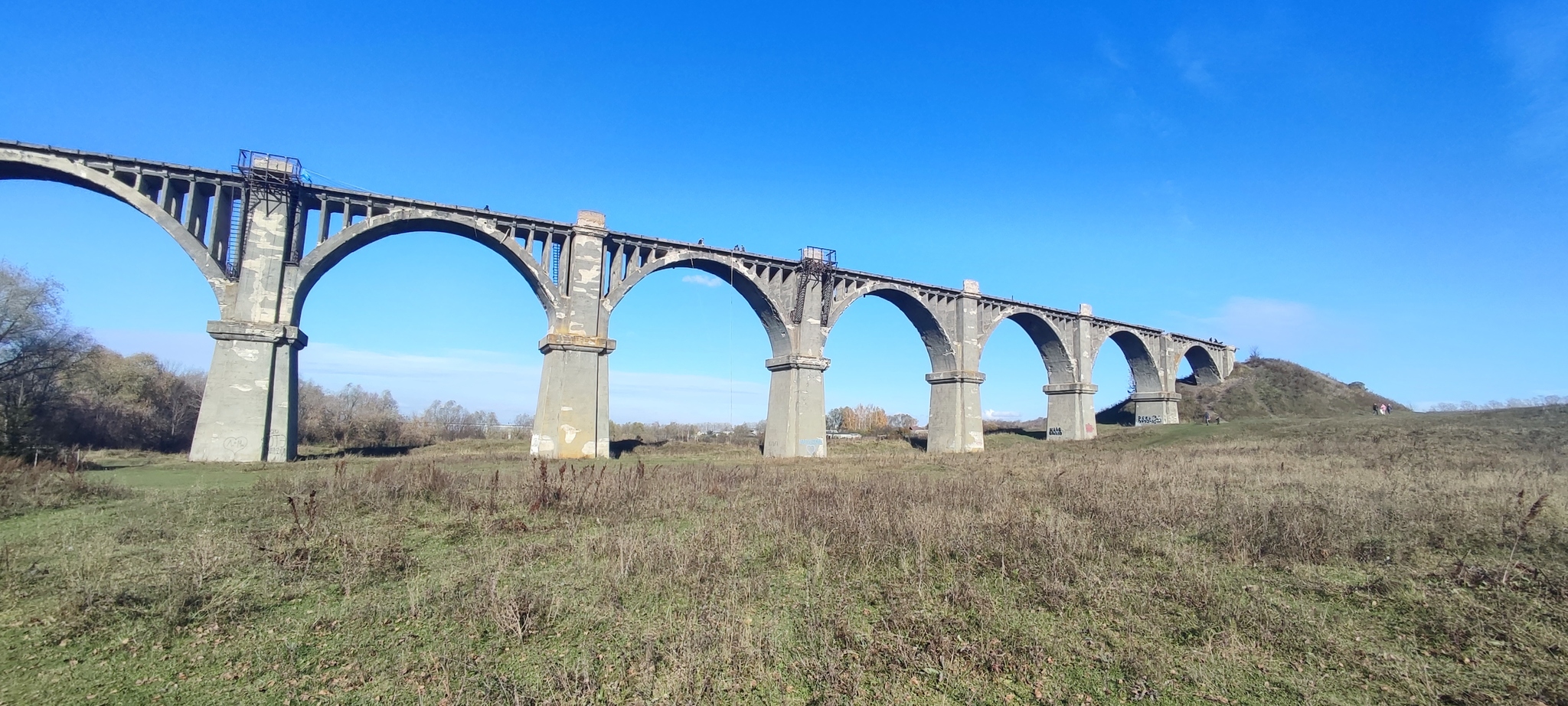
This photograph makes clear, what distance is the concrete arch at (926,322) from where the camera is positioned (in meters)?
37.5

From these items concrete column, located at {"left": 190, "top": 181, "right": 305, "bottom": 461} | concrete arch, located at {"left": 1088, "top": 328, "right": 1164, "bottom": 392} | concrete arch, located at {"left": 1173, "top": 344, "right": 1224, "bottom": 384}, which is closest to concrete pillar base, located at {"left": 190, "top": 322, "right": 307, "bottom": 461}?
concrete column, located at {"left": 190, "top": 181, "right": 305, "bottom": 461}

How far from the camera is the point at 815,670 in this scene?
4.63m

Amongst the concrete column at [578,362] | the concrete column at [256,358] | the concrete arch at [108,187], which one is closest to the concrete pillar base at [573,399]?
the concrete column at [578,362]

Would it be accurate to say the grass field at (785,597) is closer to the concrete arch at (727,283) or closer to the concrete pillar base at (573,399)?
the concrete pillar base at (573,399)

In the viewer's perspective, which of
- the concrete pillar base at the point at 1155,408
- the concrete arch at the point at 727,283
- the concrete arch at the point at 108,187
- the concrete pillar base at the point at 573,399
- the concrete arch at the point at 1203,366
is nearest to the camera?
the concrete arch at the point at 108,187

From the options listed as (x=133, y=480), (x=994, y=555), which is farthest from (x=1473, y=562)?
(x=133, y=480)

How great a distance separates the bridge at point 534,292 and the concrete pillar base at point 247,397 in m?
0.04

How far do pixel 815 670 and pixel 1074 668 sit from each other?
5.84 ft

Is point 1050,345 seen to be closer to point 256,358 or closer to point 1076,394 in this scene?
point 1076,394

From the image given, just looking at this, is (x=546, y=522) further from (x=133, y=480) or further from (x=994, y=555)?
(x=133, y=480)

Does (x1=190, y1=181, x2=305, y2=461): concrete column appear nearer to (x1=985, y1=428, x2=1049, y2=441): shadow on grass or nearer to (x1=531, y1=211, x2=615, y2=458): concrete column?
(x1=531, y1=211, x2=615, y2=458): concrete column

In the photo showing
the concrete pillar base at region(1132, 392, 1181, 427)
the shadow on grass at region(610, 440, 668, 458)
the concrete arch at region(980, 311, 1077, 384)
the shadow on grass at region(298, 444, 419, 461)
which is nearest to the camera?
the shadow on grass at region(298, 444, 419, 461)

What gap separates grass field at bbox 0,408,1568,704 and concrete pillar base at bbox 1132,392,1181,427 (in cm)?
4355

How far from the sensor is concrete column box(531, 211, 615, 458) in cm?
2650
